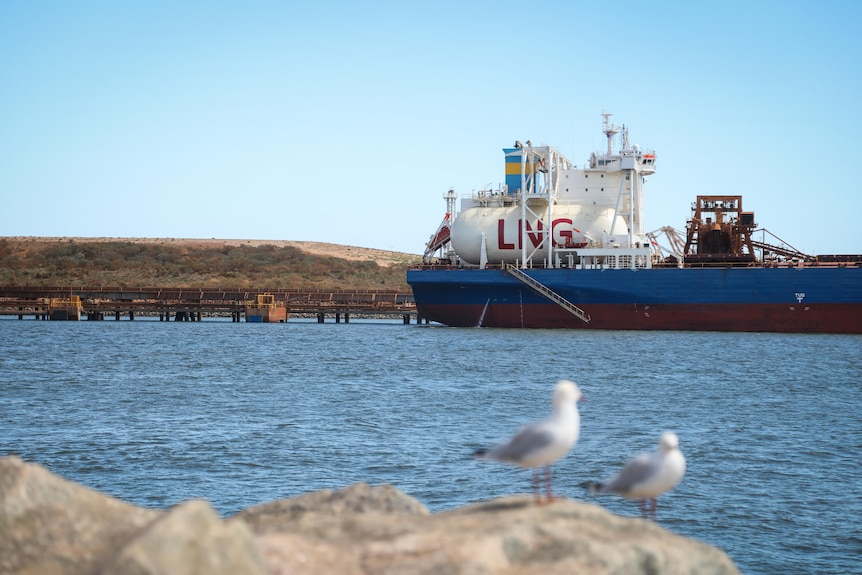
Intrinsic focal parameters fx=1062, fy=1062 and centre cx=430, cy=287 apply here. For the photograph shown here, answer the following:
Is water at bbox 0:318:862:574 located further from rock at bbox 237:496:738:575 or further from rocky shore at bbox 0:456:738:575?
rocky shore at bbox 0:456:738:575

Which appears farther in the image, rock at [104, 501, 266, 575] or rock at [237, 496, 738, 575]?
rock at [237, 496, 738, 575]

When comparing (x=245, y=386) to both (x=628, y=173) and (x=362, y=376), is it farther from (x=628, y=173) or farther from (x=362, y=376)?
(x=628, y=173)

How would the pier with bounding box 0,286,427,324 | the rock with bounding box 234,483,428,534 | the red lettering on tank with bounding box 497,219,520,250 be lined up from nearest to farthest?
1. the rock with bounding box 234,483,428,534
2. the red lettering on tank with bounding box 497,219,520,250
3. the pier with bounding box 0,286,427,324

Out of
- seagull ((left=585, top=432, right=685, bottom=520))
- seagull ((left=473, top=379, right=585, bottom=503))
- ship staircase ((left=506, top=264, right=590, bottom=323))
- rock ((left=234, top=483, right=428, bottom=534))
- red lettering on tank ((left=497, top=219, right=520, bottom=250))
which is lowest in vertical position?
rock ((left=234, top=483, right=428, bottom=534))

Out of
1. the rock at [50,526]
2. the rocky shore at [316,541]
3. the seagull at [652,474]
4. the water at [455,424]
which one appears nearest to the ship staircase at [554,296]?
the water at [455,424]

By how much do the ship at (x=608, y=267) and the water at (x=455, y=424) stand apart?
175 inches

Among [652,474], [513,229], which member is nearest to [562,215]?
[513,229]

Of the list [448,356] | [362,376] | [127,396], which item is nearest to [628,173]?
[448,356]

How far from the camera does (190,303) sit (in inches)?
2704

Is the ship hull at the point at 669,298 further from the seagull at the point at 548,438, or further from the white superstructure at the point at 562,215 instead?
the seagull at the point at 548,438

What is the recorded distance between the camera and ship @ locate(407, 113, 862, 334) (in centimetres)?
4503

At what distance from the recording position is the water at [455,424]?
13.3m

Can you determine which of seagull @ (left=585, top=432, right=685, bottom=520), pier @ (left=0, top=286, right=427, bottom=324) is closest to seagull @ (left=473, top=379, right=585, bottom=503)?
seagull @ (left=585, top=432, right=685, bottom=520)

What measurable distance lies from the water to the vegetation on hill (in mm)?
68217
